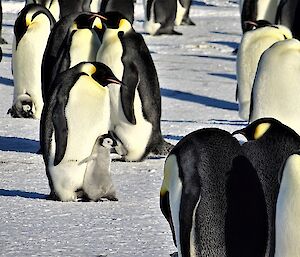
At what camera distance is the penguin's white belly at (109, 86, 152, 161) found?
25.5 ft

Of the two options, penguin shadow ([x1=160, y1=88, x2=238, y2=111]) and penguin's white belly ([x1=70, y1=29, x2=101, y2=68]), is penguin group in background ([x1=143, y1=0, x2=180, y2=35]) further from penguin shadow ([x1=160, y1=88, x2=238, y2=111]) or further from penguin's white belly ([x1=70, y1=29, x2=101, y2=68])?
penguin's white belly ([x1=70, y1=29, x2=101, y2=68])

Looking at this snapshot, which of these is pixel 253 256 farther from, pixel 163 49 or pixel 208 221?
pixel 163 49

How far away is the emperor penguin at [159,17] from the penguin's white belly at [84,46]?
9791mm

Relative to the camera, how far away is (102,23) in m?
8.73

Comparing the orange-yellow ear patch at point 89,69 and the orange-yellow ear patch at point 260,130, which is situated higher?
the orange-yellow ear patch at point 260,130

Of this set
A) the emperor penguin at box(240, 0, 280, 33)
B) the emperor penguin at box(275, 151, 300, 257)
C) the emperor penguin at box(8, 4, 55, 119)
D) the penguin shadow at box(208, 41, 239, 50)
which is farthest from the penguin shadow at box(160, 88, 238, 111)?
the emperor penguin at box(275, 151, 300, 257)

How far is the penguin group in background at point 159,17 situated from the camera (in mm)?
17969

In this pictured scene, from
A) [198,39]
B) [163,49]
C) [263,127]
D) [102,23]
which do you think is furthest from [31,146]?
[198,39]

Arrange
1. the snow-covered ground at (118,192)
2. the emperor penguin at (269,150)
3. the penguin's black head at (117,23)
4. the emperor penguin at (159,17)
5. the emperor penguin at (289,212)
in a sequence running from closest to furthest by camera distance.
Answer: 1. the emperor penguin at (289,212)
2. the emperor penguin at (269,150)
3. the snow-covered ground at (118,192)
4. the penguin's black head at (117,23)
5. the emperor penguin at (159,17)

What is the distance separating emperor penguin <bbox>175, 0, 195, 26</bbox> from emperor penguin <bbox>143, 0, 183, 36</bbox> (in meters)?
1.04

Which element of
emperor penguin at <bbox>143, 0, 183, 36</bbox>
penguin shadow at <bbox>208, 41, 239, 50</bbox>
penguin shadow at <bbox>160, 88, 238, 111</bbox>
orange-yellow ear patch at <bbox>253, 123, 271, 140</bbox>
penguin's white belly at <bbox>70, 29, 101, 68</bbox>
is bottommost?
emperor penguin at <bbox>143, 0, 183, 36</bbox>

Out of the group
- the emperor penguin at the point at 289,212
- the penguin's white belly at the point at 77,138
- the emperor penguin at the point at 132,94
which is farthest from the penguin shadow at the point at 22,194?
the emperor penguin at the point at 289,212

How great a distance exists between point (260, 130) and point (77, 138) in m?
1.81

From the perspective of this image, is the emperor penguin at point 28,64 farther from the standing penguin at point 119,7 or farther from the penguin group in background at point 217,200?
the standing penguin at point 119,7
